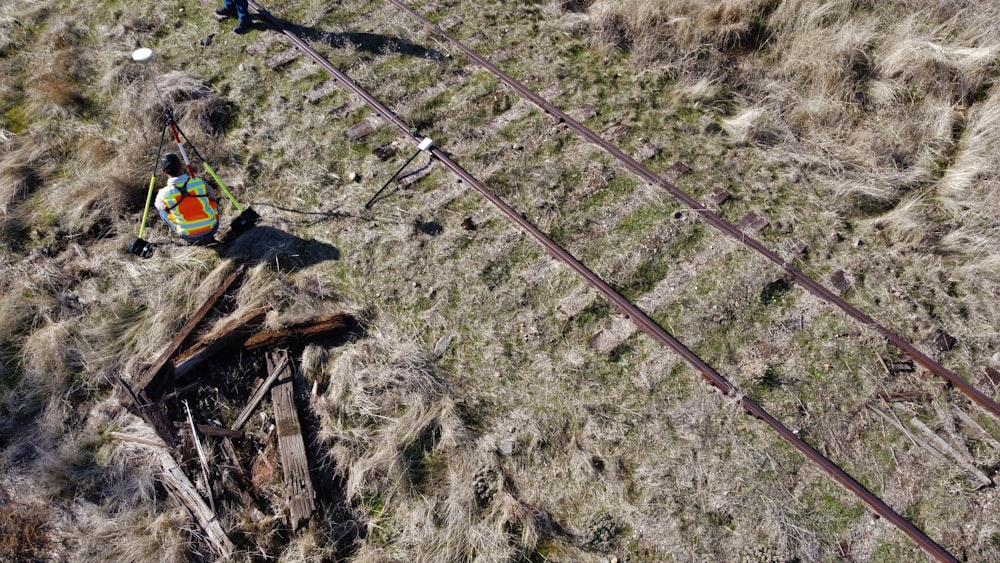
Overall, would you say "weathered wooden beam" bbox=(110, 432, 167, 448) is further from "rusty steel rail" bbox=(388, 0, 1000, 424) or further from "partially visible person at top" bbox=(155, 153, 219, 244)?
"rusty steel rail" bbox=(388, 0, 1000, 424)

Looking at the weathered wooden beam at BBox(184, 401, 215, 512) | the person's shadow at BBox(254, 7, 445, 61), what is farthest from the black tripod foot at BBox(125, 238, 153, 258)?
the person's shadow at BBox(254, 7, 445, 61)

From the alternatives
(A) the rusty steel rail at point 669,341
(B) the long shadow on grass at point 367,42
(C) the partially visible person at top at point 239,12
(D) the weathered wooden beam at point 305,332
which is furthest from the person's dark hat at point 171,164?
(C) the partially visible person at top at point 239,12

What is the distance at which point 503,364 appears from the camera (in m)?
5.37

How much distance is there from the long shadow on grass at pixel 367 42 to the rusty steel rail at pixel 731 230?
415mm

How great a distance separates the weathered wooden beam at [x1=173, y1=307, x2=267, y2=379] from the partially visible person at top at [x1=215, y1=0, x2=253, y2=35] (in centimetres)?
486

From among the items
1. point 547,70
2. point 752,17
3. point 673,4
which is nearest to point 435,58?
point 547,70

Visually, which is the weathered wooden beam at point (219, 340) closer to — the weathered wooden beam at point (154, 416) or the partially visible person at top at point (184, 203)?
the weathered wooden beam at point (154, 416)

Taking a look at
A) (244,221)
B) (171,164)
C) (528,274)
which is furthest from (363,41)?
(528,274)

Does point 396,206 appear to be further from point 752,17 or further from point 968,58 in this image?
point 968,58

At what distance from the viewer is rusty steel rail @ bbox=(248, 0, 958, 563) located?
4.51 metres

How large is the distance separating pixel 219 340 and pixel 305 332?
0.72 meters

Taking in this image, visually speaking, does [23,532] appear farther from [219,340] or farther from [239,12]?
[239,12]

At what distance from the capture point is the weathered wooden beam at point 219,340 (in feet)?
16.8

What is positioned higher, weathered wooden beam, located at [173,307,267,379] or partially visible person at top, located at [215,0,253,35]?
partially visible person at top, located at [215,0,253,35]
